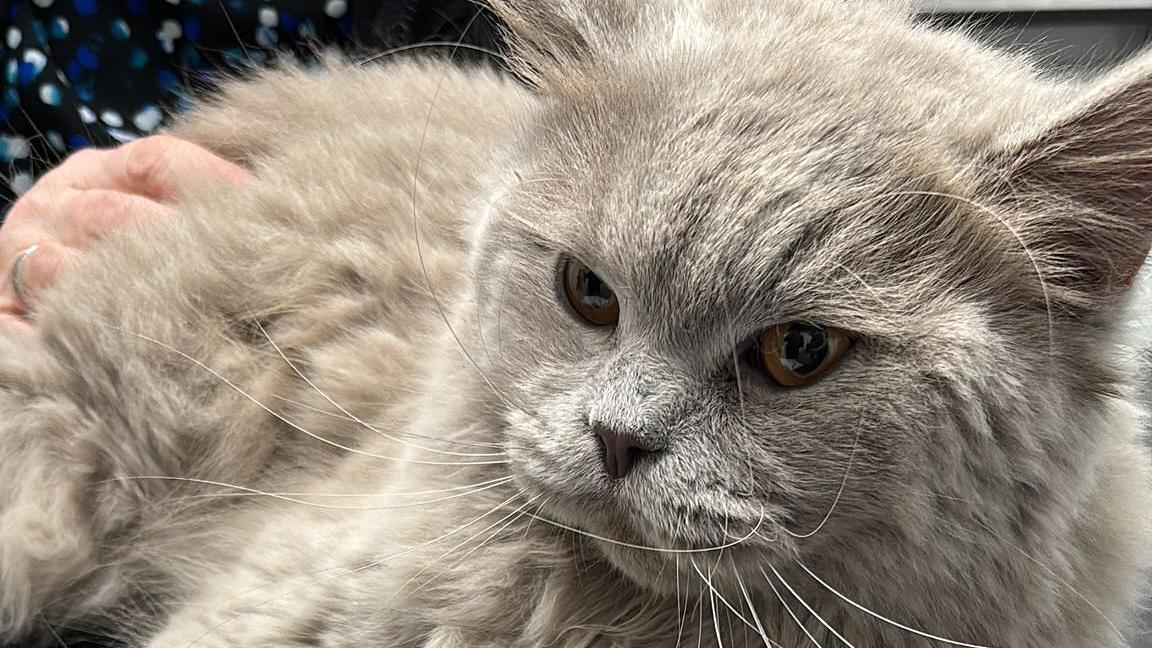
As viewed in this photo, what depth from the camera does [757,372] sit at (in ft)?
2.64

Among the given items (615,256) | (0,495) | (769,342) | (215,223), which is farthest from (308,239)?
(769,342)

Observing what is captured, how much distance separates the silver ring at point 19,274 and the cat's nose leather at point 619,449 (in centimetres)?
120

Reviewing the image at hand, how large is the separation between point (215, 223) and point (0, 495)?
506 millimetres

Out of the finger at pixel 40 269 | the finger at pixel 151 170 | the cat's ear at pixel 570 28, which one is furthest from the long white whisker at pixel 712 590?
the finger at pixel 40 269

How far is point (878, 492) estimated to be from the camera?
78 centimetres

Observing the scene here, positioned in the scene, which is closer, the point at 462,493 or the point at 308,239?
the point at 462,493

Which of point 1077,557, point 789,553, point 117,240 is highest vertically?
point 117,240

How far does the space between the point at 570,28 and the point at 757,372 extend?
1.47 ft

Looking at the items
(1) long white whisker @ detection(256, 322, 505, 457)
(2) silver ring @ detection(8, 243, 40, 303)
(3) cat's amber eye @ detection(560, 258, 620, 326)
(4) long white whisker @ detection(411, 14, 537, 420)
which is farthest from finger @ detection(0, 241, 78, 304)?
(3) cat's amber eye @ detection(560, 258, 620, 326)

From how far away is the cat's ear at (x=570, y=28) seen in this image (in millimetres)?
995

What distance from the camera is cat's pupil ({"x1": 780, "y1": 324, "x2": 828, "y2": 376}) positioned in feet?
2.58

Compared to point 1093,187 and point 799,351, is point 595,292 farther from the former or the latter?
point 1093,187

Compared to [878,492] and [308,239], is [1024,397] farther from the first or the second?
[308,239]

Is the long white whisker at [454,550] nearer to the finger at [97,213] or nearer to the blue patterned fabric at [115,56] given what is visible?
the finger at [97,213]
